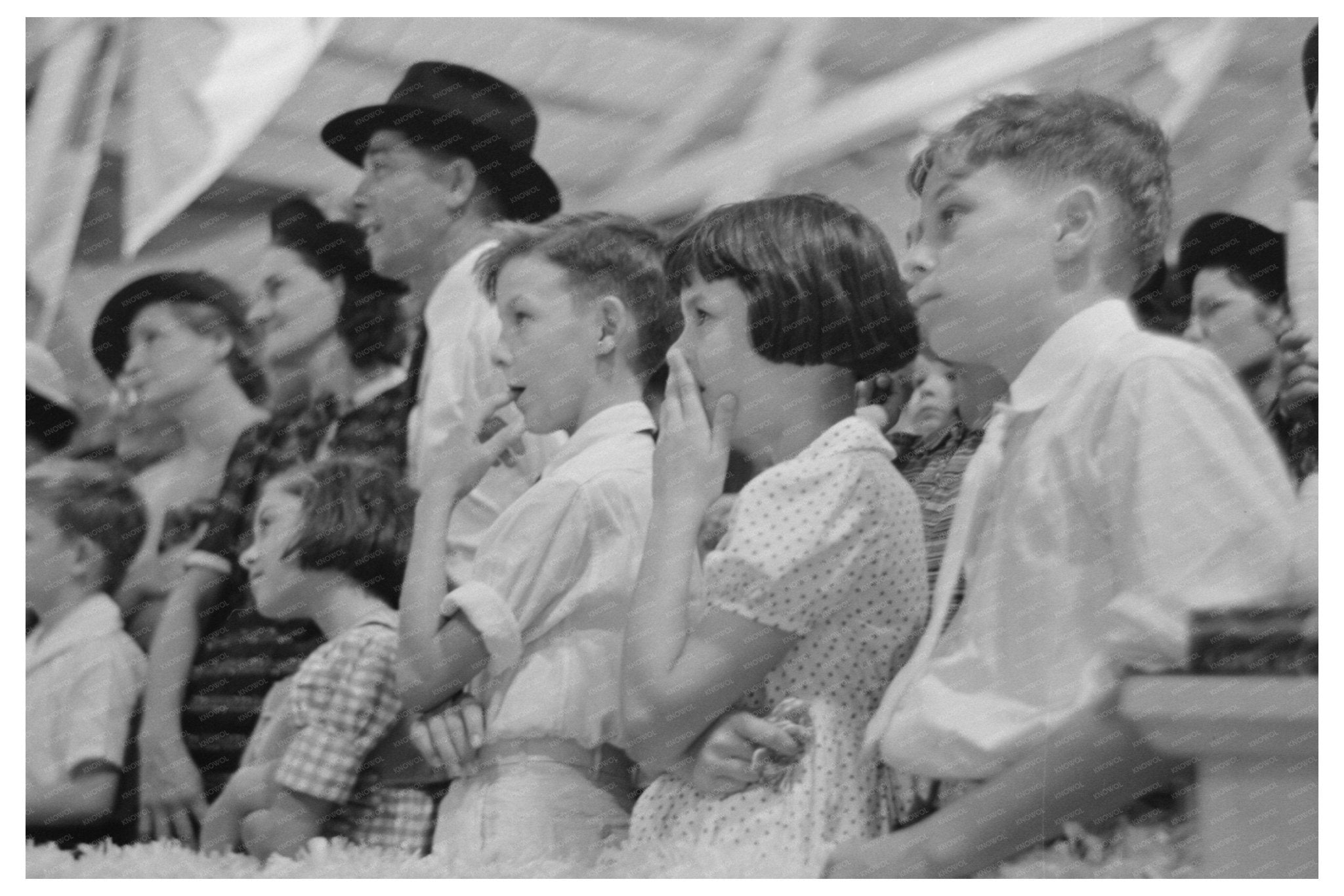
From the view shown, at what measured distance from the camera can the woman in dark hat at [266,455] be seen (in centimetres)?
318

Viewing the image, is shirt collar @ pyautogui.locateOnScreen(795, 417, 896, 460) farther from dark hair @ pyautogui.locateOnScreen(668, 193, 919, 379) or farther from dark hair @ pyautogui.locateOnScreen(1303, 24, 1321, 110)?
dark hair @ pyautogui.locateOnScreen(1303, 24, 1321, 110)

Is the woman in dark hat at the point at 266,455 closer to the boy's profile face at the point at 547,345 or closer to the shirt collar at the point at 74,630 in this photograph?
the shirt collar at the point at 74,630

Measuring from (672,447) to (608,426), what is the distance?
202mm

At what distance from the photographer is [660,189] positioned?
3.03 m

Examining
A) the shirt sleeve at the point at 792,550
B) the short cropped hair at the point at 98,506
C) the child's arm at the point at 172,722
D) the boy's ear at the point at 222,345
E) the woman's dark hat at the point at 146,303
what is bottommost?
the child's arm at the point at 172,722

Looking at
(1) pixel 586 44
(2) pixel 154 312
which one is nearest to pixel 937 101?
(1) pixel 586 44

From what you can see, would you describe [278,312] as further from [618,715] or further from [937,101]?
[937,101]

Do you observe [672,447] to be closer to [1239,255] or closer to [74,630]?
[1239,255]

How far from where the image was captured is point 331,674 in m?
3.03

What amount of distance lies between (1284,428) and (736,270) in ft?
3.04

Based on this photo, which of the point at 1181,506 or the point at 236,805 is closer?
the point at 1181,506

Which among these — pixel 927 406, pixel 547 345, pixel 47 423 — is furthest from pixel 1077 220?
pixel 47 423

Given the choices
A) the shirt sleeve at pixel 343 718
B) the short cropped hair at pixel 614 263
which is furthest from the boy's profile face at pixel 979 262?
the shirt sleeve at pixel 343 718

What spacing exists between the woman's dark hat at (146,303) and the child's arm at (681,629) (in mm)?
1006
